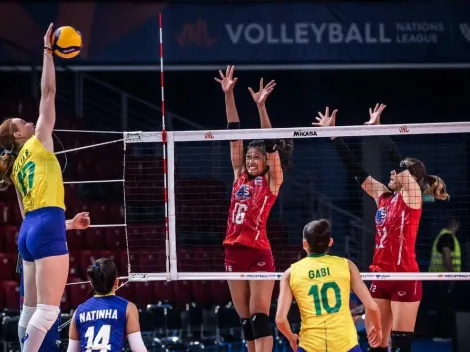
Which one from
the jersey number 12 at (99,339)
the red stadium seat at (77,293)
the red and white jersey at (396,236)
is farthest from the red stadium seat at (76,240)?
the jersey number 12 at (99,339)

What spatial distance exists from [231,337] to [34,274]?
5.47 m

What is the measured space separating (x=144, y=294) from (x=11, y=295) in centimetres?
208

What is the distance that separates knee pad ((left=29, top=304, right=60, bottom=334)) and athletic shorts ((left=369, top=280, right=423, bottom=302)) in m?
3.01

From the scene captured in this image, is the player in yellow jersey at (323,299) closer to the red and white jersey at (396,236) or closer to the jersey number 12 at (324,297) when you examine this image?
the jersey number 12 at (324,297)

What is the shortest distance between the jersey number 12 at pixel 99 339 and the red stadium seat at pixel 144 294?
26.0 ft

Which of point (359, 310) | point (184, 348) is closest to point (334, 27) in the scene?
point (359, 310)

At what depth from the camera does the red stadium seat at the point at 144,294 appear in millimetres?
14523

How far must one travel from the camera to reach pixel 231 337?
12570mm

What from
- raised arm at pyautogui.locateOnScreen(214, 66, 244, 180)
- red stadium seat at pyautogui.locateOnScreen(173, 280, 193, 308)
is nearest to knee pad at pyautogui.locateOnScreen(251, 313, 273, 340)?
raised arm at pyautogui.locateOnScreen(214, 66, 244, 180)

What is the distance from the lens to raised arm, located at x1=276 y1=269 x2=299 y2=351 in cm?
647

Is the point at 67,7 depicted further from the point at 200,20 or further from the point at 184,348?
the point at 184,348

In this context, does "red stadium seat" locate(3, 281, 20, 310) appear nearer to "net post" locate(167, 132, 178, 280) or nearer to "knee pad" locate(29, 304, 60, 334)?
"net post" locate(167, 132, 178, 280)

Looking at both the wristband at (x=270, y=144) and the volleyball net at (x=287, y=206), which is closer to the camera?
the wristband at (x=270, y=144)

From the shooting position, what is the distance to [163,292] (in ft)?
48.5
